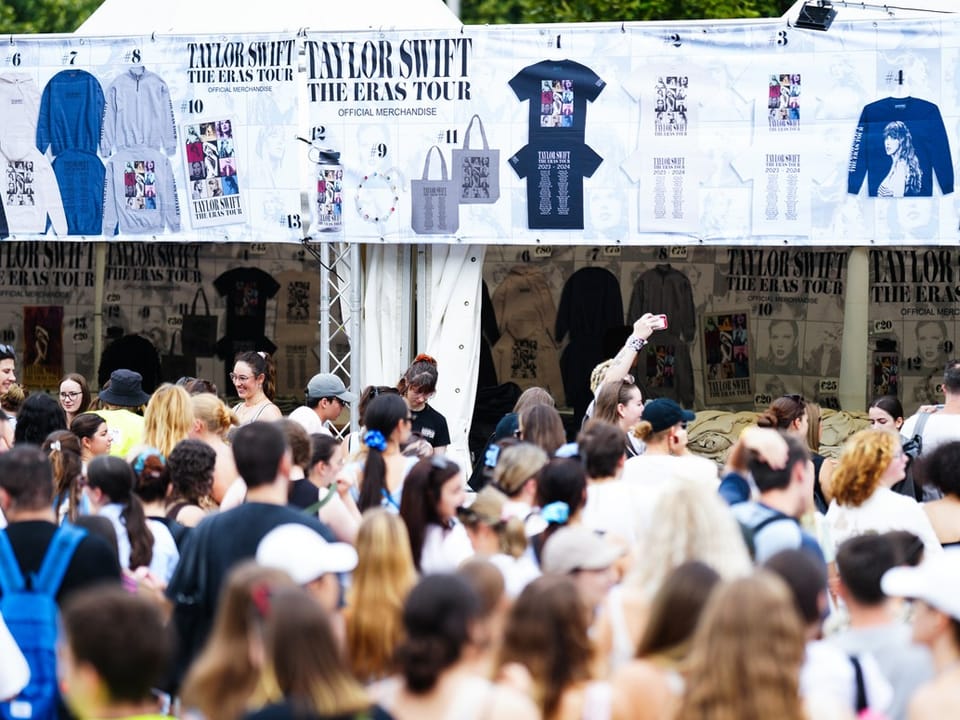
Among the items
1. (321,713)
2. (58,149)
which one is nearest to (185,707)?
(321,713)

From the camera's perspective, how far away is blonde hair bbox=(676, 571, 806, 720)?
10.7 feet

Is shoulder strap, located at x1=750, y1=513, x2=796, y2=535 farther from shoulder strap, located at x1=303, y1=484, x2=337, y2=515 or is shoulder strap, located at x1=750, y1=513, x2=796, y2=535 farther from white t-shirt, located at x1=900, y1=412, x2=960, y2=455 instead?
white t-shirt, located at x1=900, y1=412, x2=960, y2=455

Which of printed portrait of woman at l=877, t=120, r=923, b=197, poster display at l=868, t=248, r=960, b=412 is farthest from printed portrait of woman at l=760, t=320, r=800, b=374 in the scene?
printed portrait of woman at l=877, t=120, r=923, b=197

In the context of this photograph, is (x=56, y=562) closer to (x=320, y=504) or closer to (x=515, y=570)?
(x=320, y=504)

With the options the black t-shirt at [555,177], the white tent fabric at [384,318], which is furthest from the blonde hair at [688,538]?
the white tent fabric at [384,318]

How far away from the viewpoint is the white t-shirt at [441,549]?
5.37 meters

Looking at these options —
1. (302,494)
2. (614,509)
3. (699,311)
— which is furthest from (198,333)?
(614,509)

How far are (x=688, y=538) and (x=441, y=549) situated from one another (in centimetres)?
129

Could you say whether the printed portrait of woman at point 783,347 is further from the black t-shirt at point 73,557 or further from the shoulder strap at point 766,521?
the black t-shirt at point 73,557

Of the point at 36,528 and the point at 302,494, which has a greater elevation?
the point at 36,528

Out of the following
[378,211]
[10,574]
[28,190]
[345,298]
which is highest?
[28,190]

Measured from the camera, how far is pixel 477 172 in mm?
9977

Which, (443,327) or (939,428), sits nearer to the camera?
(939,428)

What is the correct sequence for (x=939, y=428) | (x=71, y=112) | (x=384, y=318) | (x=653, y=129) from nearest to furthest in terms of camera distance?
(x=939, y=428) < (x=653, y=129) < (x=384, y=318) < (x=71, y=112)
